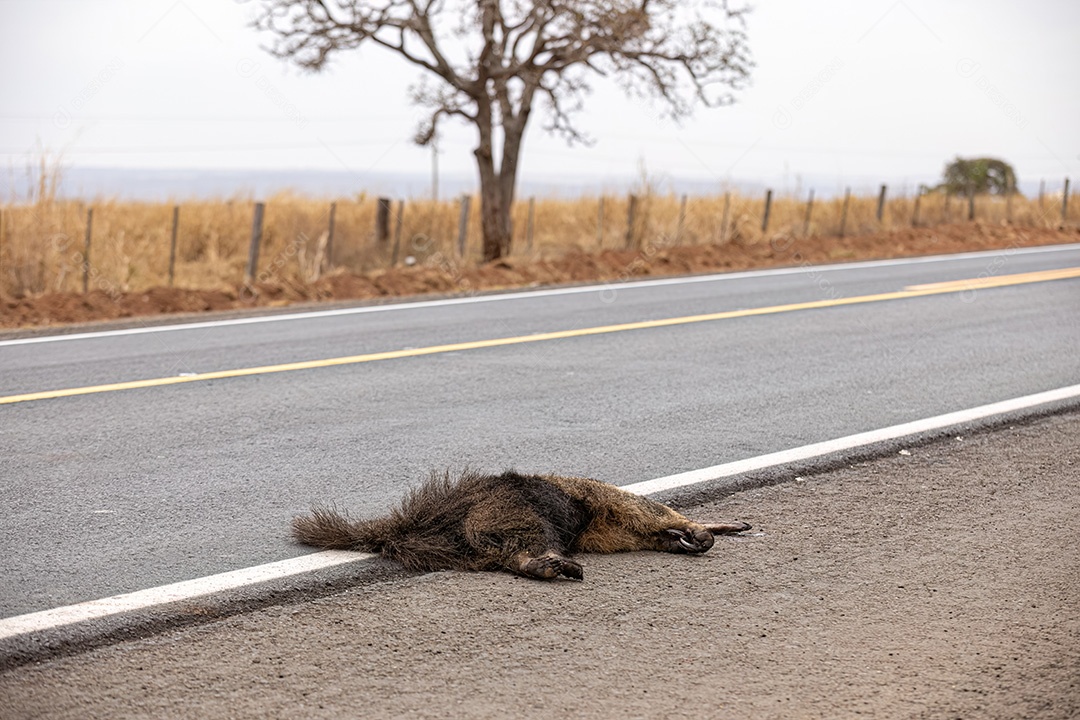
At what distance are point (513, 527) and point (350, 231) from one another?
20.4 metres

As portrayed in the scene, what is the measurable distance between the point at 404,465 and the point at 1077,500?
3.23 m

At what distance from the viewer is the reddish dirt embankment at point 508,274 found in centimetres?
1233

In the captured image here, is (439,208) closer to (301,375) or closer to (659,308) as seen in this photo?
(659,308)

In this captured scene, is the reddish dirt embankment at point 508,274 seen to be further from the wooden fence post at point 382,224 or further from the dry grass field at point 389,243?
the wooden fence post at point 382,224

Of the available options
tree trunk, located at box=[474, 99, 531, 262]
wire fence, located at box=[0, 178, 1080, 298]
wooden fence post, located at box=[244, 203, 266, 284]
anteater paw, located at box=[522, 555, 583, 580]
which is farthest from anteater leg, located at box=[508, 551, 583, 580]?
tree trunk, located at box=[474, 99, 531, 262]

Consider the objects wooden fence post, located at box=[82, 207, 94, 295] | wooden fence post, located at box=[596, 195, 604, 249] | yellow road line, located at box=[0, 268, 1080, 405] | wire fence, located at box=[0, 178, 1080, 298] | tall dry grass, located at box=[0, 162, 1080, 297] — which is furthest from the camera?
wooden fence post, located at box=[596, 195, 604, 249]

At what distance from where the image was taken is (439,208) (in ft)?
81.8

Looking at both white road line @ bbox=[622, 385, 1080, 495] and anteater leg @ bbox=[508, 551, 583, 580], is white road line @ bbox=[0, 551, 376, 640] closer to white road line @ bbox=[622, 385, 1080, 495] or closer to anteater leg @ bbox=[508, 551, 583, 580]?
anteater leg @ bbox=[508, 551, 583, 580]

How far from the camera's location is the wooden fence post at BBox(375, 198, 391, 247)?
22.2 m

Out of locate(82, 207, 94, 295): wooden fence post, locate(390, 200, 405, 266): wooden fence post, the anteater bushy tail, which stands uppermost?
locate(390, 200, 405, 266): wooden fence post

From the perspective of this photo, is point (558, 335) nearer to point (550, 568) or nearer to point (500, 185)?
point (550, 568)

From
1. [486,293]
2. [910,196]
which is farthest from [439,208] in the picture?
[910,196]

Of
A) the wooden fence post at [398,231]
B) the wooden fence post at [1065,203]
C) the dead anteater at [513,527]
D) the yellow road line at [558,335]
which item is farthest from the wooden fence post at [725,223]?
the dead anteater at [513,527]

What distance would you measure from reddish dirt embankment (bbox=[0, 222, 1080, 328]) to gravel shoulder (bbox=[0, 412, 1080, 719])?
9.24 m
